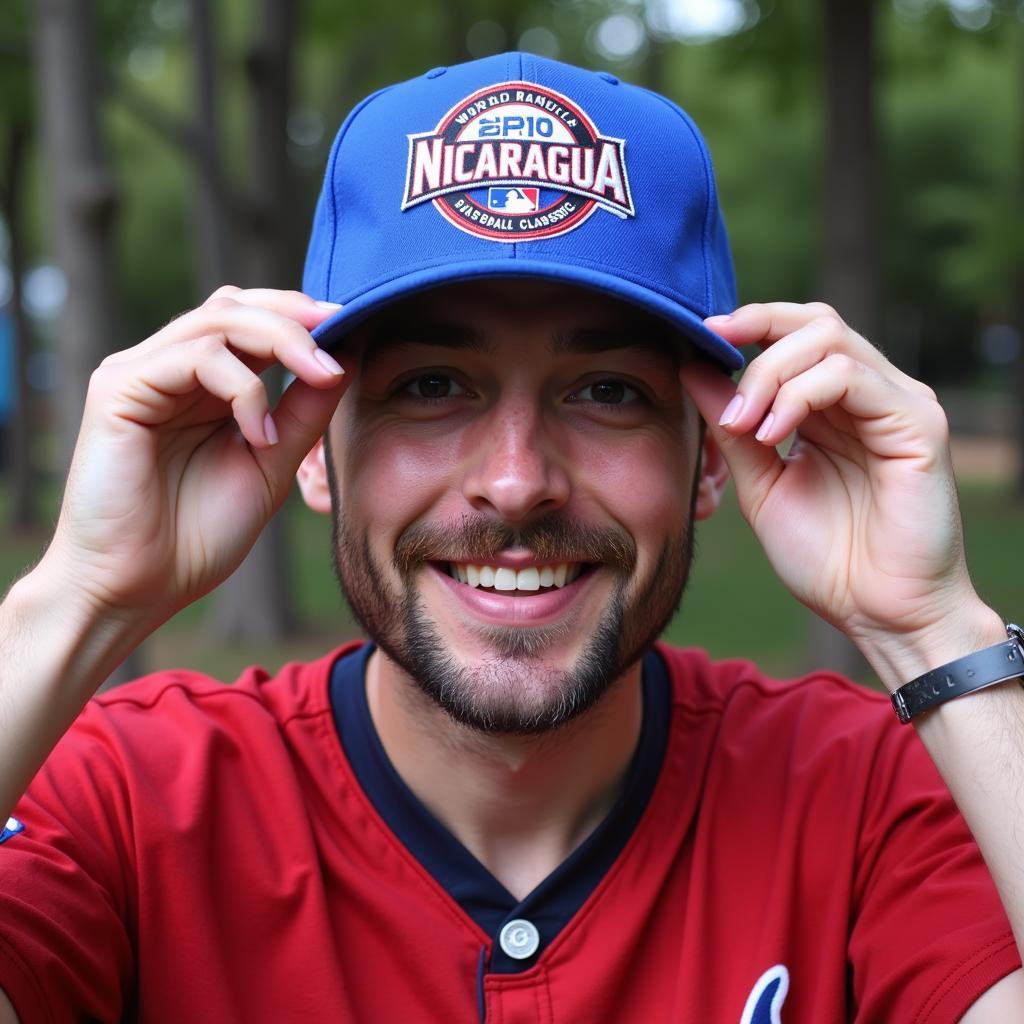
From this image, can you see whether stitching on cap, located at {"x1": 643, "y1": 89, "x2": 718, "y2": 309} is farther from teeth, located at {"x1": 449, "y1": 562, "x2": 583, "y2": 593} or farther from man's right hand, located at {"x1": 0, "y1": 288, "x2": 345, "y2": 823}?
man's right hand, located at {"x1": 0, "y1": 288, "x2": 345, "y2": 823}

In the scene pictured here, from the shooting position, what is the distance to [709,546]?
1570cm

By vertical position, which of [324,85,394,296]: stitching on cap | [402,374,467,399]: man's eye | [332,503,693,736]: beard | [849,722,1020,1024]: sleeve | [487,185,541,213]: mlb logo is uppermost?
[324,85,394,296]: stitching on cap

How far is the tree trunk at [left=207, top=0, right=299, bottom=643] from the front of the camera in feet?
33.4

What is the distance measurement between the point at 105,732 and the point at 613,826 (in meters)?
0.93

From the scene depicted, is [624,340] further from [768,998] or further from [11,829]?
[11,829]

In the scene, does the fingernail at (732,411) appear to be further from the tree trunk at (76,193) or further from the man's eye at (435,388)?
the tree trunk at (76,193)

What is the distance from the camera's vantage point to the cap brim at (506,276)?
7.39 ft

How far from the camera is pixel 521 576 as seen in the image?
7.93 ft

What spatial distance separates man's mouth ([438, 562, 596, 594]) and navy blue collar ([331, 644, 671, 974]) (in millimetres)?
408

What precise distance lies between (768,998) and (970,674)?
0.64 m

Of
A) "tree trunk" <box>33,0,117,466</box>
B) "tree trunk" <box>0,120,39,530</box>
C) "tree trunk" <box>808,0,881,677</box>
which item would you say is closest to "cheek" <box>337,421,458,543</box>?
"tree trunk" <box>33,0,117,466</box>

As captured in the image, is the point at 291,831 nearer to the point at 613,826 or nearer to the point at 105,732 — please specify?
the point at 105,732

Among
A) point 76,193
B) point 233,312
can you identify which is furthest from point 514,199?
point 76,193

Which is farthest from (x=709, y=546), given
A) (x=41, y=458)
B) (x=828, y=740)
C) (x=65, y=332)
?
(x=41, y=458)
